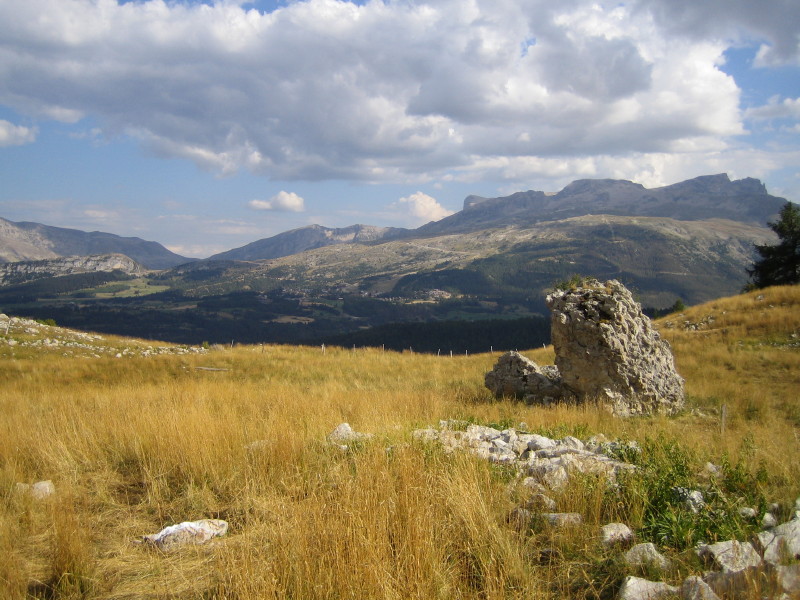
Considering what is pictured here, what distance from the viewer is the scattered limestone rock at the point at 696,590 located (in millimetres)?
2840

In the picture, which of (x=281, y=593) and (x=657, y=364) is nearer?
(x=281, y=593)

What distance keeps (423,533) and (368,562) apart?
0.52 meters

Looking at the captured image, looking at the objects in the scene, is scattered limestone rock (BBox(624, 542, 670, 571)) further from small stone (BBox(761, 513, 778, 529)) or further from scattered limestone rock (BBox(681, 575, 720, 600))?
small stone (BBox(761, 513, 778, 529))

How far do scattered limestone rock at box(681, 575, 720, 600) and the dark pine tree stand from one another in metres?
47.3

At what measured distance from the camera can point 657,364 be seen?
40.5 ft

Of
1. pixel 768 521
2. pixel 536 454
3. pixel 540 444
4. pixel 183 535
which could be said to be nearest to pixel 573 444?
pixel 540 444

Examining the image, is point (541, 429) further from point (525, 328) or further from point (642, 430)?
point (525, 328)

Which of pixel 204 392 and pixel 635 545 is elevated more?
pixel 635 545

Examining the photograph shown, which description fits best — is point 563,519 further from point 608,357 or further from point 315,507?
point 608,357

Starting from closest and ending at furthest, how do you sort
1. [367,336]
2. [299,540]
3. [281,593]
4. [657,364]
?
1. [281,593]
2. [299,540]
3. [657,364]
4. [367,336]

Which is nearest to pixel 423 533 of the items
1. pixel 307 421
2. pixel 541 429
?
pixel 307 421

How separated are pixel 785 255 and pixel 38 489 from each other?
5154cm

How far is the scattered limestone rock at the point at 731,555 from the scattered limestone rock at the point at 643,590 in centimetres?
47

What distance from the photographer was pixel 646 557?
3381mm
